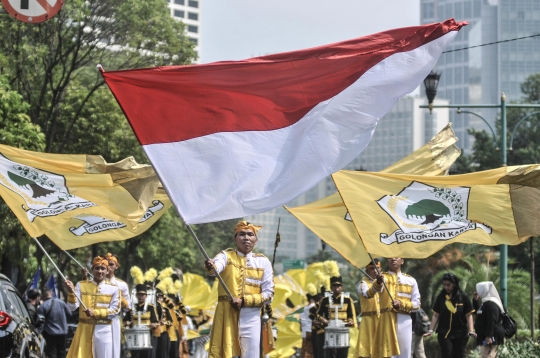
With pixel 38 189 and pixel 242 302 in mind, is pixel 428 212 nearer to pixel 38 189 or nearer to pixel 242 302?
pixel 242 302

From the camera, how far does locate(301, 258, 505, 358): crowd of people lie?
14.8 m

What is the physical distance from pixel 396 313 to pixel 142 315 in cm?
768

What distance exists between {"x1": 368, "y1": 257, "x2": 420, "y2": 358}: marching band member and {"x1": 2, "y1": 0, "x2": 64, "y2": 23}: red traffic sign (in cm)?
664

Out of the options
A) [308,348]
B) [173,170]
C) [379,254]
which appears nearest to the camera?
[173,170]

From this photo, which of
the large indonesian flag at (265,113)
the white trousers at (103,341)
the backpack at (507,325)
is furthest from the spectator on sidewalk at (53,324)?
the large indonesian flag at (265,113)

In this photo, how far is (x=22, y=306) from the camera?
42.5 ft

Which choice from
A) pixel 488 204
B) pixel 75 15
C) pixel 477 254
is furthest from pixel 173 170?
pixel 477 254

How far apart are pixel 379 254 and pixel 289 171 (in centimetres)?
334

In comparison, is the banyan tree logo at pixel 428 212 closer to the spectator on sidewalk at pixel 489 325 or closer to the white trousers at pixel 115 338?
the spectator on sidewalk at pixel 489 325

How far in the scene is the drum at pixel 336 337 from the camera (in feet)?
69.5

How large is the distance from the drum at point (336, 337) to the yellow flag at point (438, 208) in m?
8.05

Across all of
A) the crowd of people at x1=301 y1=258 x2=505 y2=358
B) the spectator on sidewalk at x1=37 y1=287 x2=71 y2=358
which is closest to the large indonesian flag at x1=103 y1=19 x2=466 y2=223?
the crowd of people at x1=301 y1=258 x2=505 y2=358

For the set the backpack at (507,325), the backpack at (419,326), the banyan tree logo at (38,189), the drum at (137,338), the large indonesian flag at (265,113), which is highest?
the large indonesian flag at (265,113)

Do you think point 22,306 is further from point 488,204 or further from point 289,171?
point 488,204
